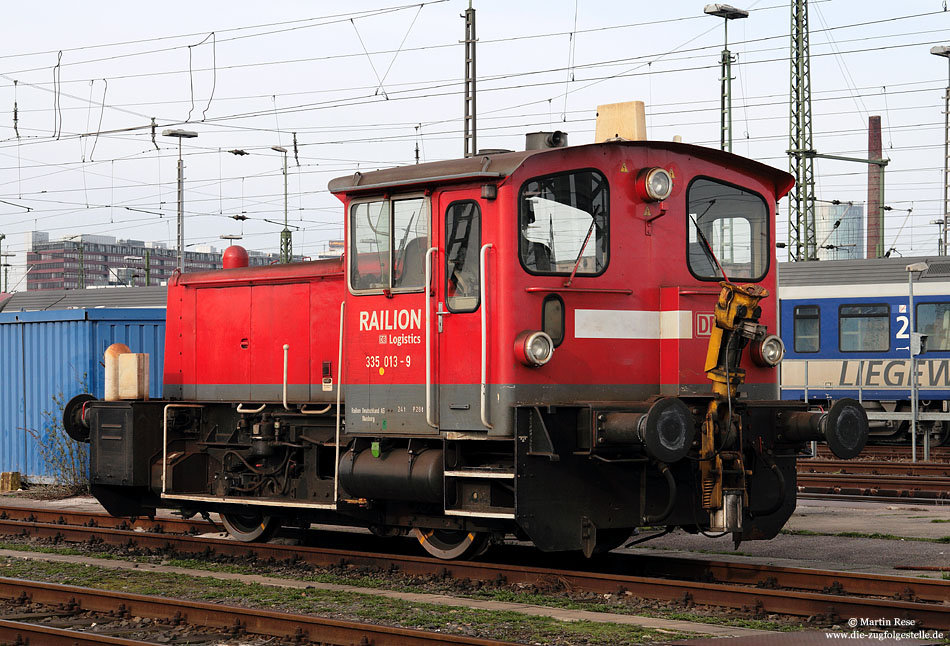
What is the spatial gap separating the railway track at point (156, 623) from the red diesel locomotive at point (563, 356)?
1.71 meters

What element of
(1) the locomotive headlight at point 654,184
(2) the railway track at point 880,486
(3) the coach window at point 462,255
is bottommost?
(2) the railway track at point 880,486

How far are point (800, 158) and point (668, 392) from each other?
65.6ft

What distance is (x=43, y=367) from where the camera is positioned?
18.3 meters

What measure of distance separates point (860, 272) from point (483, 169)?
62.4 ft

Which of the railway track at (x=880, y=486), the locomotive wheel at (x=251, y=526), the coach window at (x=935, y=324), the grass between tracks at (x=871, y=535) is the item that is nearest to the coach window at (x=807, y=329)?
the coach window at (x=935, y=324)

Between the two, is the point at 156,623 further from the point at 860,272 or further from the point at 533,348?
the point at 860,272

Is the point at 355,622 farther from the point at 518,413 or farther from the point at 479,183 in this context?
the point at 479,183

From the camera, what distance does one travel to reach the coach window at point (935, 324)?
24.5 metres

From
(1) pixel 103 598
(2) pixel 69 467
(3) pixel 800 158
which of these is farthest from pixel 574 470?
(3) pixel 800 158

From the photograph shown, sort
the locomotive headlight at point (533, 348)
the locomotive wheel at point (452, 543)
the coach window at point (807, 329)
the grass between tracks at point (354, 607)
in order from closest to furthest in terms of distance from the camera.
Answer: the grass between tracks at point (354, 607), the locomotive headlight at point (533, 348), the locomotive wheel at point (452, 543), the coach window at point (807, 329)

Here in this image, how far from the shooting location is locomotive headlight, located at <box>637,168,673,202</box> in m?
9.30

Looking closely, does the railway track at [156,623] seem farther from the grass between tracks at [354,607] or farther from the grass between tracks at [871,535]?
the grass between tracks at [871,535]

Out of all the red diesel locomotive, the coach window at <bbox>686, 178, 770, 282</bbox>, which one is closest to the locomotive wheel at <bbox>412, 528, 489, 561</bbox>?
the red diesel locomotive

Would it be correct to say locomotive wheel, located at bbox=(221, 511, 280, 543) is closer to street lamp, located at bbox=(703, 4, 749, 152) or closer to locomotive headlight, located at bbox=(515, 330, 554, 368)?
locomotive headlight, located at bbox=(515, 330, 554, 368)
